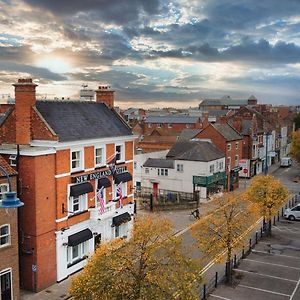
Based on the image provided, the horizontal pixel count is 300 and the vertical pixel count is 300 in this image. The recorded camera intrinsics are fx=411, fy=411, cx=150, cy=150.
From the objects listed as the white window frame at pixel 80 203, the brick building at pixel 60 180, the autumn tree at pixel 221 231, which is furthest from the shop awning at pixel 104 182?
the autumn tree at pixel 221 231

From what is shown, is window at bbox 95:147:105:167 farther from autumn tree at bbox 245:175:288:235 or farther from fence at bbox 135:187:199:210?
fence at bbox 135:187:199:210

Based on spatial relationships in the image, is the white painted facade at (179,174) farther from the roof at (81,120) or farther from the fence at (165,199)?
the roof at (81,120)

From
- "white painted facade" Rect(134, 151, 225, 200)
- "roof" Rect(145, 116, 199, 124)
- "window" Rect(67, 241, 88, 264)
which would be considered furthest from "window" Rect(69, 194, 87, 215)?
"roof" Rect(145, 116, 199, 124)

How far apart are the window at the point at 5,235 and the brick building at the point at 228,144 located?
136 feet

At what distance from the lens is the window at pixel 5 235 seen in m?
24.6

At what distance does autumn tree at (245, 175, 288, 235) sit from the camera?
37250 millimetres

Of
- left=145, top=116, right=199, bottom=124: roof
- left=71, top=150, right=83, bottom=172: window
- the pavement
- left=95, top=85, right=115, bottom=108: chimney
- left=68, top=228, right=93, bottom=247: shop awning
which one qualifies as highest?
left=95, top=85, right=115, bottom=108: chimney

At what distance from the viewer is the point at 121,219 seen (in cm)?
3488

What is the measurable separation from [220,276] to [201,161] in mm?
25507

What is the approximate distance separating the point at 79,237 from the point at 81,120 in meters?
9.09

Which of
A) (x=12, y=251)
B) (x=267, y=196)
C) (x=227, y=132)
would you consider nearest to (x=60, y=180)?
(x=12, y=251)

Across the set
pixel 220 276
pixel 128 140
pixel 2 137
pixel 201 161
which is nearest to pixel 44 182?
pixel 2 137

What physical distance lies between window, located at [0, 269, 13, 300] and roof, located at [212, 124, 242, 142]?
144ft

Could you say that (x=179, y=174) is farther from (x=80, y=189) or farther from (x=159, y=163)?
(x=80, y=189)
